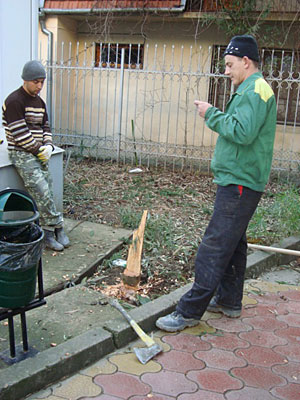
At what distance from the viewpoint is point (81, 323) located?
3502mm

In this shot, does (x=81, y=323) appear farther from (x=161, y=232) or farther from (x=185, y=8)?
(x=185, y=8)

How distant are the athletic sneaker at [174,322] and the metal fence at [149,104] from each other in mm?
6100

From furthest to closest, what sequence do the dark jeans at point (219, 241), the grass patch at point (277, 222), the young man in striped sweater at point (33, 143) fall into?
the grass patch at point (277, 222) < the young man in striped sweater at point (33, 143) < the dark jeans at point (219, 241)

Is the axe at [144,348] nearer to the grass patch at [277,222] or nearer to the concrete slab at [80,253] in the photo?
the concrete slab at [80,253]

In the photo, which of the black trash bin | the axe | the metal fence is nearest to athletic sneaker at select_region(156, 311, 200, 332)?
the axe

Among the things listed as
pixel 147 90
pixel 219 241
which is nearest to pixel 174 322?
pixel 219 241

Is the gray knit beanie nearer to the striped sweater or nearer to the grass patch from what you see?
the striped sweater

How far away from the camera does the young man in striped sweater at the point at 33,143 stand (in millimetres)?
4559

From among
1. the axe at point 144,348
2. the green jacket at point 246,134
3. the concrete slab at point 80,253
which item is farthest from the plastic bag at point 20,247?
the green jacket at point 246,134

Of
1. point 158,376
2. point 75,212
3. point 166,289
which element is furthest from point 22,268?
point 75,212

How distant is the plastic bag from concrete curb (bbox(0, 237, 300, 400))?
61 cm

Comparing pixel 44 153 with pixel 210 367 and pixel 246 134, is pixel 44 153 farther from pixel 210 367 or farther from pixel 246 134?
pixel 210 367

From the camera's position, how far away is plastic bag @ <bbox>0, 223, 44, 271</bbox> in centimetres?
278

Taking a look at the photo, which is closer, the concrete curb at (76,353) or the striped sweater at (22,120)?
the concrete curb at (76,353)
